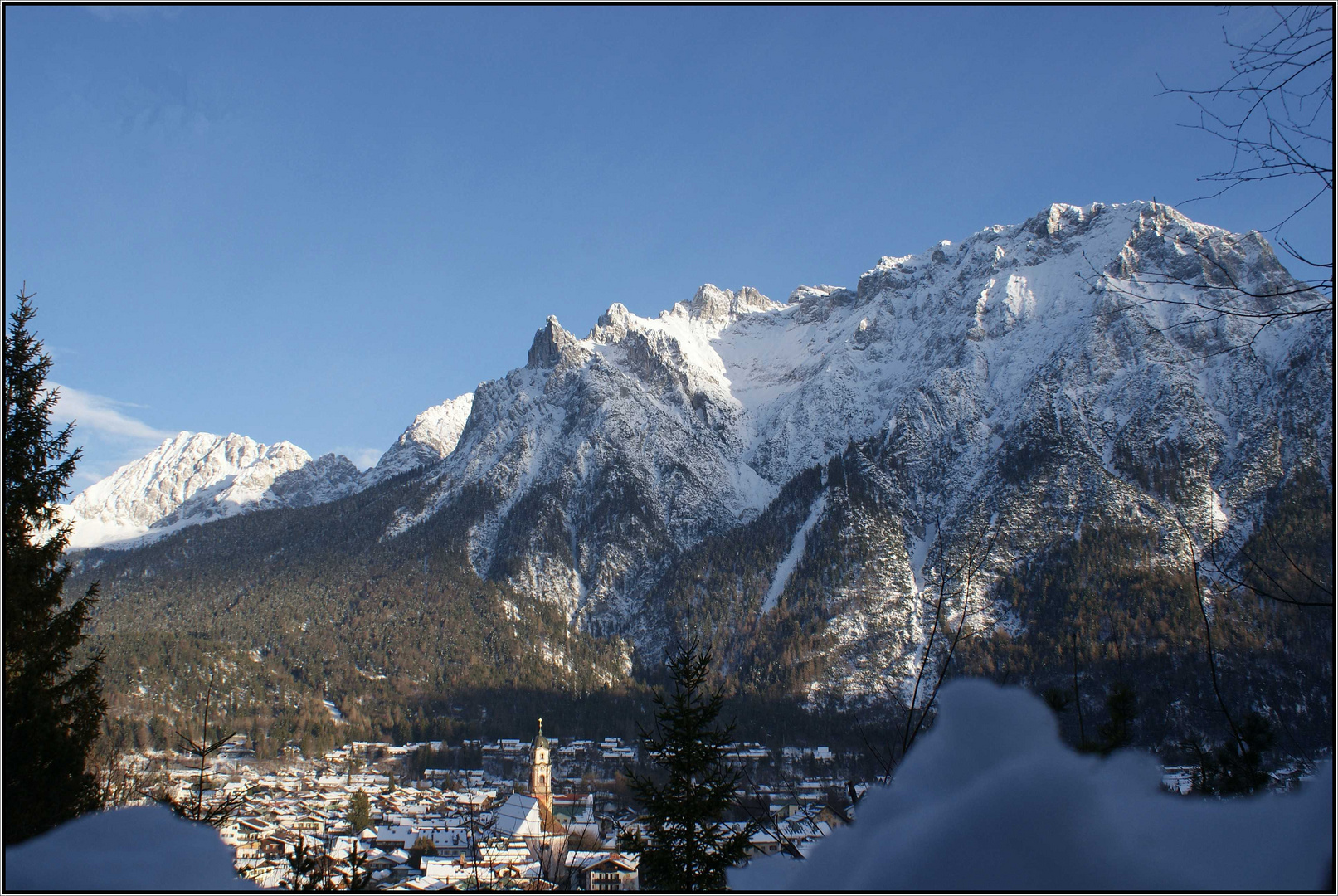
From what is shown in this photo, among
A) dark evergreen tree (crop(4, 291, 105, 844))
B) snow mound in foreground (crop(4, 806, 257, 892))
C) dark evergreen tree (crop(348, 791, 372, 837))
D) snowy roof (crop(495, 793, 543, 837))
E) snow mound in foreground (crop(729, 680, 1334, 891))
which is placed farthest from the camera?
snowy roof (crop(495, 793, 543, 837))

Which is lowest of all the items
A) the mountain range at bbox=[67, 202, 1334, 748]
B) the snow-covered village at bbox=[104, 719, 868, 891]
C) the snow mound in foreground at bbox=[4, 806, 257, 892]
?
the snow-covered village at bbox=[104, 719, 868, 891]

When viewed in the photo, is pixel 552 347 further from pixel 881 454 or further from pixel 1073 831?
pixel 1073 831

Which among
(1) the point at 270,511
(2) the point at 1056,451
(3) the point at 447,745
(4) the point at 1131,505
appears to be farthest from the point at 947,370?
(1) the point at 270,511

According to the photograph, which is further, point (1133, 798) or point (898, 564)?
point (898, 564)

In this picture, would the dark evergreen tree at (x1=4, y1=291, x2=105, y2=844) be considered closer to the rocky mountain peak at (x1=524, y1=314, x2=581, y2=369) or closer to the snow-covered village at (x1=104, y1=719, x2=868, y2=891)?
the snow-covered village at (x1=104, y1=719, x2=868, y2=891)

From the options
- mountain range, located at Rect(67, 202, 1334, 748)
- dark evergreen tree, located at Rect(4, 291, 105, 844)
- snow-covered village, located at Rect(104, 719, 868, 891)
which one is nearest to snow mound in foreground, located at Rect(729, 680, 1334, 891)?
dark evergreen tree, located at Rect(4, 291, 105, 844)

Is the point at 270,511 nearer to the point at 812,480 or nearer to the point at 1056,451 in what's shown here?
the point at 812,480
